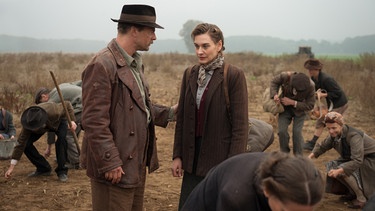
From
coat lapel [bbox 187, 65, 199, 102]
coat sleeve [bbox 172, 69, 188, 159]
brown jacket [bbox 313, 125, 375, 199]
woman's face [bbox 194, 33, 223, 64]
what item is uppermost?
woman's face [bbox 194, 33, 223, 64]

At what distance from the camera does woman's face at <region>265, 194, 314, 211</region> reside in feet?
5.49

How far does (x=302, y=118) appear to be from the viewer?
6246mm

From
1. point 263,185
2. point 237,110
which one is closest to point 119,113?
point 237,110

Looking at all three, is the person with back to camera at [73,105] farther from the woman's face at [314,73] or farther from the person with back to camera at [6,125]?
the woman's face at [314,73]

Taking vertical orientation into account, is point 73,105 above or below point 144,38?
below

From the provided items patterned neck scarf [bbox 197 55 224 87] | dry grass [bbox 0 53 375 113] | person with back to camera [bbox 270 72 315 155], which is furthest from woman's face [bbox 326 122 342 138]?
dry grass [bbox 0 53 375 113]

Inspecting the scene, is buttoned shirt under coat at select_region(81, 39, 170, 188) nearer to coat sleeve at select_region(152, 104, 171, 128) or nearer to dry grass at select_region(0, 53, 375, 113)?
coat sleeve at select_region(152, 104, 171, 128)

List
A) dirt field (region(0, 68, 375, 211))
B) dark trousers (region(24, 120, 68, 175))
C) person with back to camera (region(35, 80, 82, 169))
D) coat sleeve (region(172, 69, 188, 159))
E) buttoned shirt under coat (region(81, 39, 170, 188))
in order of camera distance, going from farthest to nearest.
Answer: person with back to camera (region(35, 80, 82, 169)) → dark trousers (region(24, 120, 68, 175)) → dirt field (region(0, 68, 375, 211)) → coat sleeve (region(172, 69, 188, 159)) → buttoned shirt under coat (region(81, 39, 170, 188))

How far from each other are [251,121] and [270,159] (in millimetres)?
3142

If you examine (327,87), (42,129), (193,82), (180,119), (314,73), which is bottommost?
(42,129)

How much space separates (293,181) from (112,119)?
1.52m

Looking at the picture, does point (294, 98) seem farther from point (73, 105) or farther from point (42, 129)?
point (42, 129)

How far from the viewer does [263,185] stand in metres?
1.75

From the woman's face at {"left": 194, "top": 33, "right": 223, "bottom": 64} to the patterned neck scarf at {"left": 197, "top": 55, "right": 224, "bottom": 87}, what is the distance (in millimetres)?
34
